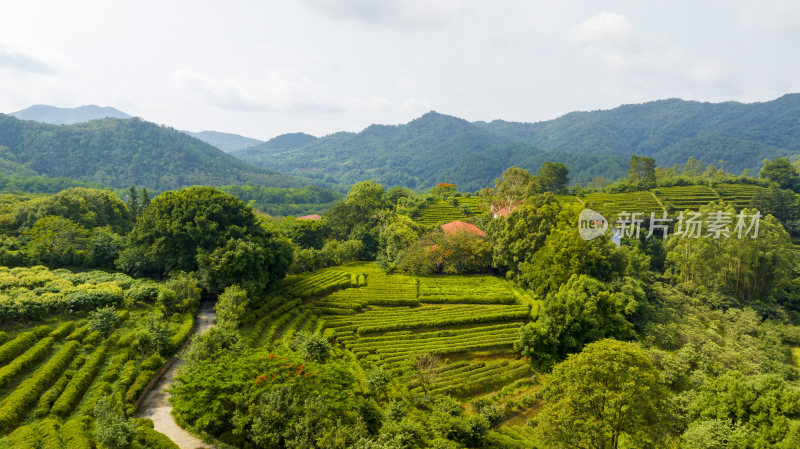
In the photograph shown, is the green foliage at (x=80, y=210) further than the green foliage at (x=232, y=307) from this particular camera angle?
Yes

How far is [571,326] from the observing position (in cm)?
3028

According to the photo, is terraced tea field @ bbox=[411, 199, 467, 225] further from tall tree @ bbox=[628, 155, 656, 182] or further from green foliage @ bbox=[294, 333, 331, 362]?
green foliage @ bbox=[294, 333, 331, 362]

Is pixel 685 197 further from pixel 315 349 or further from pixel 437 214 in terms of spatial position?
pixel 315 349

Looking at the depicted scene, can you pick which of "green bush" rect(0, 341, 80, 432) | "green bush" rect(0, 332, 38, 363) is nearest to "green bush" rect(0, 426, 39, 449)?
"green bush" rect(0, 341, 80, 432)

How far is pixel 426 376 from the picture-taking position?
86.9ft

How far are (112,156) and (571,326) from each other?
670 feet

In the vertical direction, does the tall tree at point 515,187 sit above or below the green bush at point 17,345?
above

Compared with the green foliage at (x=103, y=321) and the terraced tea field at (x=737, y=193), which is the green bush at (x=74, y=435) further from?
the terraced tea field at (x=737, y=193)

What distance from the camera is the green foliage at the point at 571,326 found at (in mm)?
30109

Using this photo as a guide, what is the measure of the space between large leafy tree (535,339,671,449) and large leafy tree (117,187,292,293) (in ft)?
83.1

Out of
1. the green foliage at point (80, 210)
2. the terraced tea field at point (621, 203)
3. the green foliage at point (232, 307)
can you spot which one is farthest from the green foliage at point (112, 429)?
the terraced tea field at point (621, 203)

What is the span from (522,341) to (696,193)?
64.1 m

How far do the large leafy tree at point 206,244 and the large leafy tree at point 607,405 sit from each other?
25331 mm

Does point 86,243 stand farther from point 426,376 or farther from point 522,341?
point 522,341
